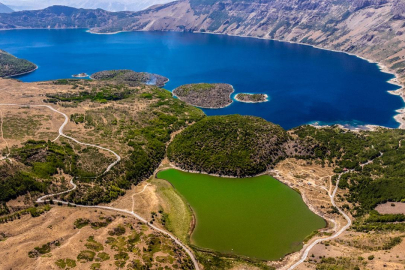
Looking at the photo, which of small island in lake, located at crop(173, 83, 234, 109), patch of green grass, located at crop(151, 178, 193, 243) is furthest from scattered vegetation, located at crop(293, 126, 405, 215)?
small island in lake, located at crop(173, 83, 234, 109)

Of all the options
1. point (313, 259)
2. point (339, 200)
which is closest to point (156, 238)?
point (313, 259)

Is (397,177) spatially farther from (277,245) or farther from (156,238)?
(156,238)

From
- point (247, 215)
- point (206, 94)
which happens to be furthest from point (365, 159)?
point (206, 94)

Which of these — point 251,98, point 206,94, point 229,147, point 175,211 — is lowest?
point 175,211

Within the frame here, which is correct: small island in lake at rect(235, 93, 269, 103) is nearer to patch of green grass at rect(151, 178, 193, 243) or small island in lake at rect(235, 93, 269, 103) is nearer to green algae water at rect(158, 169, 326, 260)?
green algae water at rect(158, 169, 326, 260)

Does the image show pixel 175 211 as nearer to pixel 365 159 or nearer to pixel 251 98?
pixel 365 159

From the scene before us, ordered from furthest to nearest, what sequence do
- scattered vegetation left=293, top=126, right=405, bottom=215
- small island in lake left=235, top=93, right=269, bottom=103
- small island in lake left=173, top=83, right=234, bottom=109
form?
small island in lake left=235, top=93, right=269, bottom=103 → small island in lake left=173, top=83, right=234, bottom=109 → scattered vegetation left=293, top=126, right=405, bottom=215
